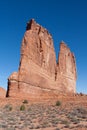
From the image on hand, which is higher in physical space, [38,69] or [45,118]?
[38,69]

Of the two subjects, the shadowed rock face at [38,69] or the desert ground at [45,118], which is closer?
the desert ground at [45,118]

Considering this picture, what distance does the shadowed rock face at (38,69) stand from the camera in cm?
5022

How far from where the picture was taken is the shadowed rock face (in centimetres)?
5022

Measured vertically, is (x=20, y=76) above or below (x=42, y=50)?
below

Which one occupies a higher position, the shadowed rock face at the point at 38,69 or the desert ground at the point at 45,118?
the shadowed rock face at the point at 38,69

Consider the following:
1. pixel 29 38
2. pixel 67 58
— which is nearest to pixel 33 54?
pixel 29 38

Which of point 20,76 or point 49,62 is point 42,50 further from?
point 20,76

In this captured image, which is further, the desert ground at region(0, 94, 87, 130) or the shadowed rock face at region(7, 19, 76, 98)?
the shadowed rock face at region(7, 19, 76, 98)

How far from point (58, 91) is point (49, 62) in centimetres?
746

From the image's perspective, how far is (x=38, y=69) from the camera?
56719 millimetres

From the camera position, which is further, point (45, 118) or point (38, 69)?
point (38, 69)

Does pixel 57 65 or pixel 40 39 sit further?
pixel 57 65

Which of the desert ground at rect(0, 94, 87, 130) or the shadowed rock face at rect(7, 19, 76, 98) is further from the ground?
the shadowed rock face at rect(7, 19, 76, 98)

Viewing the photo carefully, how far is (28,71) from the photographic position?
2073 inches
